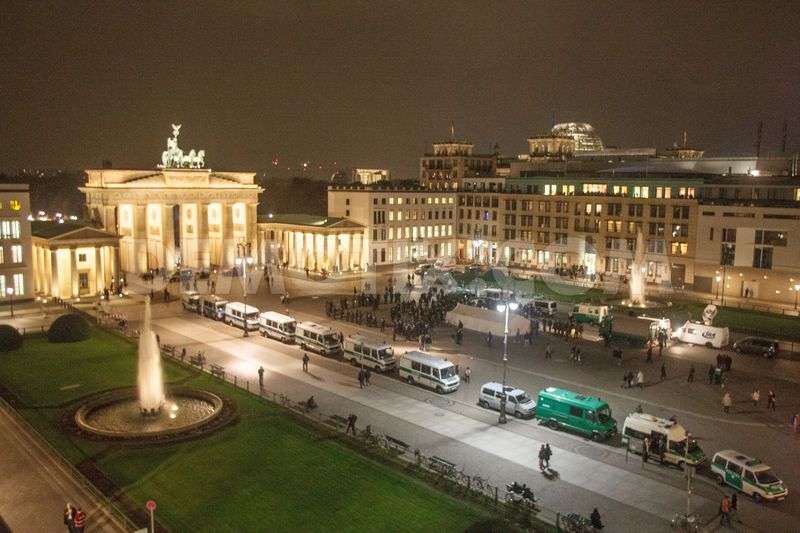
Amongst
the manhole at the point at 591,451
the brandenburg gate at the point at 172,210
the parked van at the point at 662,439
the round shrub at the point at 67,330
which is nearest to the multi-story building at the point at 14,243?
the brandenburg gate at the point at 172,210

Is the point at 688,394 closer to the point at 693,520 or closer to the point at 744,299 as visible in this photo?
the point at 693,520

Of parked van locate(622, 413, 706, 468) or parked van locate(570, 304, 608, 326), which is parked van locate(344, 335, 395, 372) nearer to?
parked van locate(622, 413, 706, 468)

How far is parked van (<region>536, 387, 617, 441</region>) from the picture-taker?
3081cm

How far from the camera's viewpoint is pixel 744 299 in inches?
2768

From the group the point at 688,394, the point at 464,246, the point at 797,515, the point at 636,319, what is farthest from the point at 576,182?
the point at 797,515

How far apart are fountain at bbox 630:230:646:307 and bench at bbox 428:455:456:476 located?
139ft

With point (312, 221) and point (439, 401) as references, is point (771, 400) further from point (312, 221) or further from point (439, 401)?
point (312, 221)

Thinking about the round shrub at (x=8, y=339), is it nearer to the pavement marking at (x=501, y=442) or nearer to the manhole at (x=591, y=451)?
the pavement marking at (x=501, y=442)

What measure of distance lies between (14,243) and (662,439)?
60.9 metres

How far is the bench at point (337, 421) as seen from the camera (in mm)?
31741

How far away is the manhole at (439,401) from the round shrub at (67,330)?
1111 inches

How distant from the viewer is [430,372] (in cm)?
→ 3784

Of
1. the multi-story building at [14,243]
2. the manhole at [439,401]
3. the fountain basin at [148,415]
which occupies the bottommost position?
the manhole at [439,401]

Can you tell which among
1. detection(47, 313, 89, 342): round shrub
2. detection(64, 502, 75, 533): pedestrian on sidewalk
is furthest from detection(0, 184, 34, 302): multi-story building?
detection(64, 502, 75, 533): pedestrian on sidewalk
